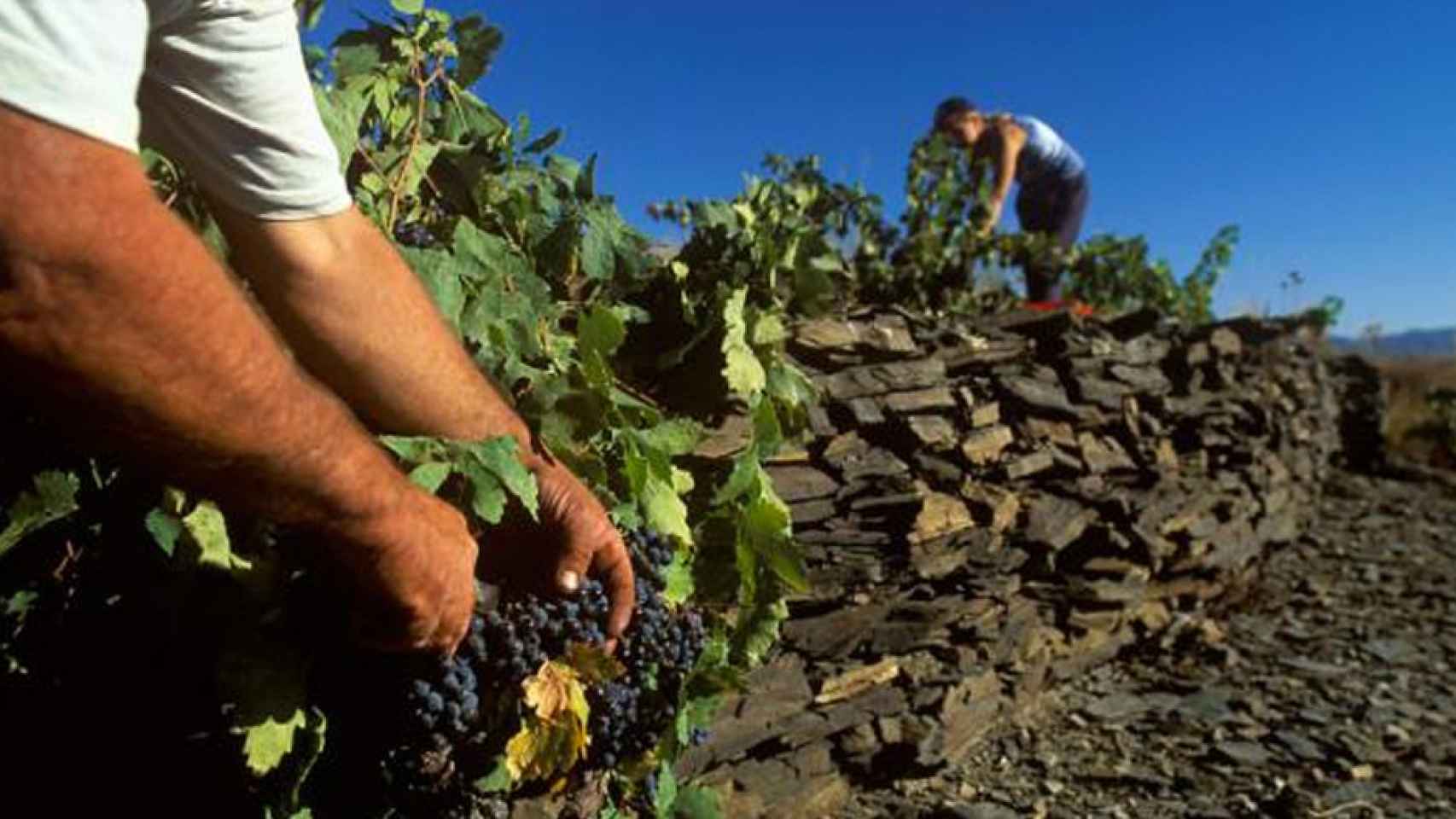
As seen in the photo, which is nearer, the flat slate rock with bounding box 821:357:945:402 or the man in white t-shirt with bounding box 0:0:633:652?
the man in white t-shirt with bounding box 0:0:633:652

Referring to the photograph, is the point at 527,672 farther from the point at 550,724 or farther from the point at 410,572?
the point at 410,572

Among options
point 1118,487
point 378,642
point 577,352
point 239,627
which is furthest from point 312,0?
point 1118,487

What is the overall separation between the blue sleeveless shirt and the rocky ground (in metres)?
2.94

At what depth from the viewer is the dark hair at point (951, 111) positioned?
748cm

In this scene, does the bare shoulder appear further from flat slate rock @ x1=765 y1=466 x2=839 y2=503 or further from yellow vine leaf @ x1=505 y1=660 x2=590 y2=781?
yellow vine leaf @ x1=505 y1=660 x2=590 y2=781

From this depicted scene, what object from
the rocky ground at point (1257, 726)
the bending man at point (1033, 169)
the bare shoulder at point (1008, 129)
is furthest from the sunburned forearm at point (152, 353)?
the bare shoulder at point (1008, 129)

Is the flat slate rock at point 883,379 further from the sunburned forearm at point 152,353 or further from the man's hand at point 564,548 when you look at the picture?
the sunburned forearm at point 152,353

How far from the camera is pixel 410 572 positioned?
1357 millimetres

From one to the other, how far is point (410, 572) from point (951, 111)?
6800 mm

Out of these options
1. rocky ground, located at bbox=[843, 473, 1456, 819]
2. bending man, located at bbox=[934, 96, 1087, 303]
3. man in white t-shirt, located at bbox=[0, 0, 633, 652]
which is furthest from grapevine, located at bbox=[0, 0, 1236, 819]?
bending man, located at bbox=[934, 96, 1087, 303]

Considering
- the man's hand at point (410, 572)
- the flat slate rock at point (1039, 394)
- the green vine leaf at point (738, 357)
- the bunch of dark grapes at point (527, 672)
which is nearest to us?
the man's hand at point (410, 572)

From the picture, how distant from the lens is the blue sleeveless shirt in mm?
7762

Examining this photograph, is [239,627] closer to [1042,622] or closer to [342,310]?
[342,310]

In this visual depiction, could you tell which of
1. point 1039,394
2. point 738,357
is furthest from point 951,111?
point 738,357
